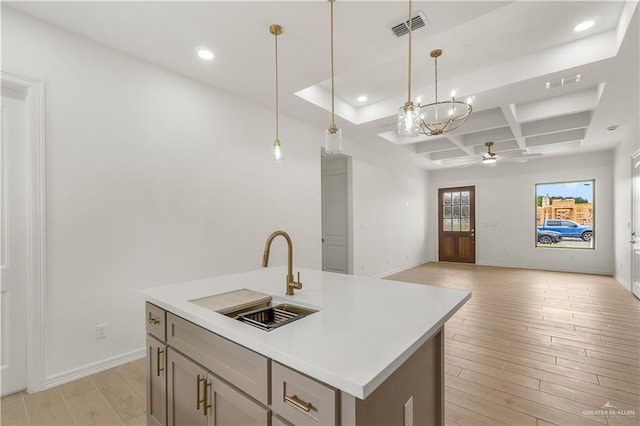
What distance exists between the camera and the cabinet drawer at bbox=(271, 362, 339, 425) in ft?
2.95

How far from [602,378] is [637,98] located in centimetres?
358

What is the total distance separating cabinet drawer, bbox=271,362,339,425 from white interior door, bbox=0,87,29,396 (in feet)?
8.16

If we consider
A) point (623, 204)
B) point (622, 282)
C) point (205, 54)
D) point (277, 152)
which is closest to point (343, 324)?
point (277, 152)

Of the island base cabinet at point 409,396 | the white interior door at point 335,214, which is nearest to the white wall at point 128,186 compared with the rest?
the white interior door at point 335,214

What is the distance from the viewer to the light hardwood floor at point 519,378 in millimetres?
2041

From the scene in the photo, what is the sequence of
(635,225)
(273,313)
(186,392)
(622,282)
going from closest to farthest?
(186,392)
(273,313)
(635,225)
(622,282)

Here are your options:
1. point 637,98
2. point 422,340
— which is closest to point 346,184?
point 637,98

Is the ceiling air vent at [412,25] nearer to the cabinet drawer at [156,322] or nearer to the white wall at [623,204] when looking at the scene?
the cabinet drawer at [156,322]

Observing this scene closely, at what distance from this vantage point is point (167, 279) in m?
3.06

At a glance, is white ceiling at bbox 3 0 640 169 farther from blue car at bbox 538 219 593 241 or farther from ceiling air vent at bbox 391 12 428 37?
blue car at bbox 538 219 593 241

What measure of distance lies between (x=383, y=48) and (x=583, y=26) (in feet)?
6.19

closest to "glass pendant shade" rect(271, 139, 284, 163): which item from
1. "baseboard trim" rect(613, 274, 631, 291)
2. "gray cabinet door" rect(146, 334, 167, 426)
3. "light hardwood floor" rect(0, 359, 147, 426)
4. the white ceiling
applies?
the white ceiling

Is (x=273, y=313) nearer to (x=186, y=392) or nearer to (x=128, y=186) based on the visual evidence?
(x=186, y=392)

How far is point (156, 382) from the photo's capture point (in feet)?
5.67
